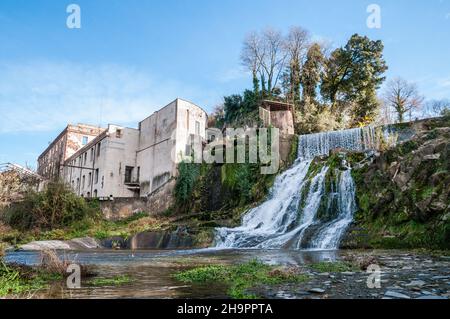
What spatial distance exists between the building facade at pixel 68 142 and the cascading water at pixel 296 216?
3930 cm

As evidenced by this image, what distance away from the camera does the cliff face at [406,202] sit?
10594mm

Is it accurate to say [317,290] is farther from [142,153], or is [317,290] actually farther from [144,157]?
[142,153]

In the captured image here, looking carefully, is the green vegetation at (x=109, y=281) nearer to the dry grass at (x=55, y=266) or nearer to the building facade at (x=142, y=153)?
the dry grass at (x=55, y=266)

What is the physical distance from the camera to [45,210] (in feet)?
73.9

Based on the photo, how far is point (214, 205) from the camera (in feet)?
86.7

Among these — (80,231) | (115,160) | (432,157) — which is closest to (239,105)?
(115,160)

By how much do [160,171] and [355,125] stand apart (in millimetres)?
19588

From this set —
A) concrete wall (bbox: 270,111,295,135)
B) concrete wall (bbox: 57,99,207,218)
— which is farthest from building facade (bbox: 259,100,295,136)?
concrete wall (bbox: 57,99,207,218)

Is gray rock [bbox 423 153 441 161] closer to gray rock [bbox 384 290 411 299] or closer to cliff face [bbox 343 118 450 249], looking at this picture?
cliff face [bbox 343 118 450 249]

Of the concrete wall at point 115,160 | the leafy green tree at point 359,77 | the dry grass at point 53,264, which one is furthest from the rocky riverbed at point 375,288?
the concrete wall at point 115,160

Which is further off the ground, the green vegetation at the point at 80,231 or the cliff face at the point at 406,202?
the cliff face at the point at 406,202

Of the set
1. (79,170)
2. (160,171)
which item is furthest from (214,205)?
(79,170)
